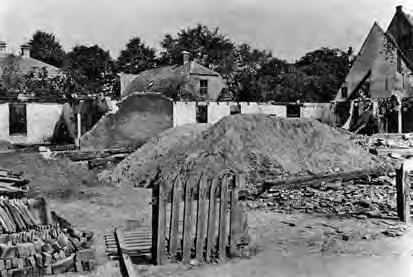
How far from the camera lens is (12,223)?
264 inches

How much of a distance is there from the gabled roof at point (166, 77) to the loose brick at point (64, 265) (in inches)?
1165

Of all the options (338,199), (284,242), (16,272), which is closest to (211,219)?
(284,242)

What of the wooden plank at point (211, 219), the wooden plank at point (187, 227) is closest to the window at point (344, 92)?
the wooden plank at point (211, 219)

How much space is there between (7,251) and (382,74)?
28.6 m

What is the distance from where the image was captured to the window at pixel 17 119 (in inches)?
936

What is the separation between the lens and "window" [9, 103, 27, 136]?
23.8m

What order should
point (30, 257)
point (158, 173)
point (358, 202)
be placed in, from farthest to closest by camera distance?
1. point (158, 173)
2. point (358, 202)
3. point (30, 257)

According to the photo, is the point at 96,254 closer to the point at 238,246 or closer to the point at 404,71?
the point at 238,246

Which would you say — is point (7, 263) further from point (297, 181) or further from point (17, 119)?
point (17, 119)

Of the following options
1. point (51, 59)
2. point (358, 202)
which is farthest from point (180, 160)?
point (51, 59)

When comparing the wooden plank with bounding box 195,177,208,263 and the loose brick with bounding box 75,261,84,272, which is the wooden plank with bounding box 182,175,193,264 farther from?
the loose brick with bounding box 75,261,84,272

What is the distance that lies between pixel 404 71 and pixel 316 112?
597cm

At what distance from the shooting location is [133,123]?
20.2 m

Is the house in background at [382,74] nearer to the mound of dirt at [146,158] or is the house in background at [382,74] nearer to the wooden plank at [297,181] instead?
the mound of dirt at [146,158]
